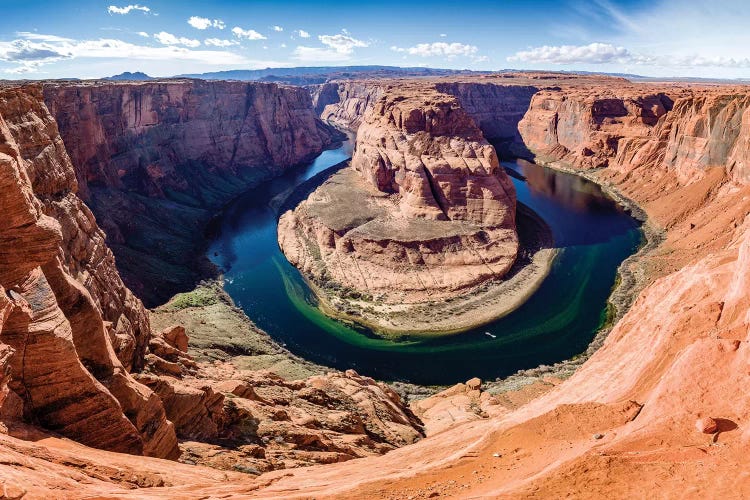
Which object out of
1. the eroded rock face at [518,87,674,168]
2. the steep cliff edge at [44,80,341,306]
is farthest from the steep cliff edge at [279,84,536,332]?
the eroded rock face at [518,87,674,168]

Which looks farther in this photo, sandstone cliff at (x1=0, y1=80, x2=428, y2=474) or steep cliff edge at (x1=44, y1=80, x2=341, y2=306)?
steep cliff edge at (x1=44, y1=80, x2=341, y2=306)

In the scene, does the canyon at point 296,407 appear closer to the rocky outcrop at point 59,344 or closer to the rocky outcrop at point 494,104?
the rocky outcrop at point 59,344

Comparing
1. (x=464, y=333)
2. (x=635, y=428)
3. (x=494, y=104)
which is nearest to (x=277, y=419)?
(x=635, y=428)

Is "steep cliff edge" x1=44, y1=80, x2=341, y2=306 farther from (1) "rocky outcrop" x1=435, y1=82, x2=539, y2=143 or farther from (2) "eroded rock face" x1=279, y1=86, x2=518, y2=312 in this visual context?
(1) "rocky outcrop" x1=435, y1=82, x2=539, y2=143

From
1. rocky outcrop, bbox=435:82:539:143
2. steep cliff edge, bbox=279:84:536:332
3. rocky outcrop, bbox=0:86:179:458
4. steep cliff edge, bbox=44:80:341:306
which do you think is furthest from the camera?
rocky outcrop, bbox=435:82:539:143

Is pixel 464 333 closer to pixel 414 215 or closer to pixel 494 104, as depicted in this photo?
pixel 414 215

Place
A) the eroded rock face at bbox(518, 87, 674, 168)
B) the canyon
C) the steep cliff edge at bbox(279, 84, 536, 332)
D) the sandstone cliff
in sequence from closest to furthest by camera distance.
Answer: the canyon, the sandstone cliff, the steep cliff edge at bbox(279, 84, 536, 332), the eroded rock face at bbox(518, 87, 674, 168)

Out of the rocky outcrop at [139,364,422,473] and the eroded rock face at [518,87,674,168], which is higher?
the eroded rock face at [518,87,674,168]
